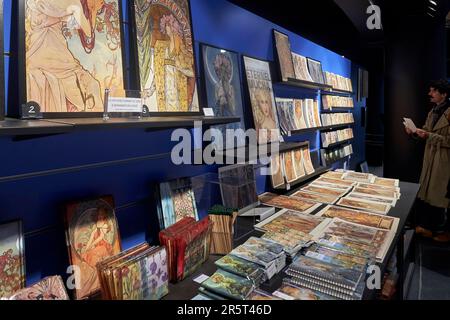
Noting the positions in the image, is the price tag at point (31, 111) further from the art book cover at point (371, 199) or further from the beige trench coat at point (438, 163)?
the beige trench coat at point (438, 163)

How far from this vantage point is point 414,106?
449 cm

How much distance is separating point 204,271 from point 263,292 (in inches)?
12.7

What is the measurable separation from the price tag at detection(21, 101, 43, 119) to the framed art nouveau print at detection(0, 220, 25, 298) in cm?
35

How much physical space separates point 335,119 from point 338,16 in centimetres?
151

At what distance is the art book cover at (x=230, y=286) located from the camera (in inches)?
46.7

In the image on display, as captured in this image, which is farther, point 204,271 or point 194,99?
point 194,99

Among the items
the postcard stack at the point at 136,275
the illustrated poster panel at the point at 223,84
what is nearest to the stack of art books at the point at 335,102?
the illustrated poster panel at the point at 223,84

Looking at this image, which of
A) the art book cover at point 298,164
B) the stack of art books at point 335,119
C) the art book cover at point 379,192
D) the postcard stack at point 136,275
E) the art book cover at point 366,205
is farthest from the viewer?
the stack of art books at point 335,119

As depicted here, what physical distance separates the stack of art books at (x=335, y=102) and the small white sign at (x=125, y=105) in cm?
299

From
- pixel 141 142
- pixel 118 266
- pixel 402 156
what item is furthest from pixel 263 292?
pixel 402 156

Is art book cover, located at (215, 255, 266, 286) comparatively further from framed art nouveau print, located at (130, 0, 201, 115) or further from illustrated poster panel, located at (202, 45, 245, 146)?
illustrated poster panel, located at (202, 45, 245, 146)

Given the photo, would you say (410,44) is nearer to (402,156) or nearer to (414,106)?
(414,106)

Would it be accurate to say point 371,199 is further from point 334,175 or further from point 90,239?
point 90,239

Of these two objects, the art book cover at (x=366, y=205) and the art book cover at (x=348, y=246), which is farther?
the art book cover at (x=366, y=205)
